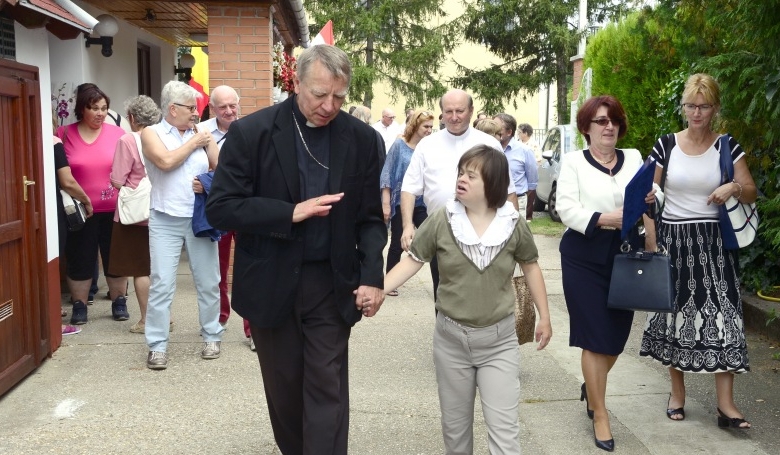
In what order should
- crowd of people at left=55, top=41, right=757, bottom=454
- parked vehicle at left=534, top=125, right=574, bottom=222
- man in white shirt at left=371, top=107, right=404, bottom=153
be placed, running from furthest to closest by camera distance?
parked vehicle at left=534, top=125, right=574, bottom=222
man in white shirt at left=371, top=107, right=404, bottom=153
crowd of people at left=55, top=41, right=757, bottom=454

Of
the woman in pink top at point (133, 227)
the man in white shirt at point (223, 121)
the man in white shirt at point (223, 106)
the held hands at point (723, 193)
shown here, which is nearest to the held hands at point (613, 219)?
the held hands at point (723, 193)

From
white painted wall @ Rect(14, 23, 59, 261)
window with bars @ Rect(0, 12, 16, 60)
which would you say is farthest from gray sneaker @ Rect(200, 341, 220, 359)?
window with bars @ Rect(0, 12, 16, 60)

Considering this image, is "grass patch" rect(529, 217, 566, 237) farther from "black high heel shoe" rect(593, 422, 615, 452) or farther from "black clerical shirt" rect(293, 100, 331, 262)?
"black clerical shirt" rect(293, 100, 331, 262)

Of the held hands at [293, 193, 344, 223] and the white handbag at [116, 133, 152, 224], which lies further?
the white handbag at [116, 133, 152, 224]

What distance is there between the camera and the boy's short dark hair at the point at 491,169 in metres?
4.11

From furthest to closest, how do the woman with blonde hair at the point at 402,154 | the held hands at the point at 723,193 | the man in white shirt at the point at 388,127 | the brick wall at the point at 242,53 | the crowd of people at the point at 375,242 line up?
1. the man in white shirt at the point at 388,127
2. the brick wall at the point at 242,53
3. the woman with blonde hair at the point at 402,154
4. the held hands at the point at 723,193
5. the crowd of people at the point at 375,242

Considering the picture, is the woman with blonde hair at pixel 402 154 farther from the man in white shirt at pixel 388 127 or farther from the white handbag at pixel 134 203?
the man in white shirt at pixel 388 127

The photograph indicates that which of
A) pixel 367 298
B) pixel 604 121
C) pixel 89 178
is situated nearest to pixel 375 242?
pixel 367 298

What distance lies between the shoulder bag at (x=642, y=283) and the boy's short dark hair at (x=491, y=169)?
3.26 feet

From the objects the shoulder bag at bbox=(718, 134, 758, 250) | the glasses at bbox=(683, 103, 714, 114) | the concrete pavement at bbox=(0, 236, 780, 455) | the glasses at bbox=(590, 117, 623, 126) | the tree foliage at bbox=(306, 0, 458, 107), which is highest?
the tree foliage at bbox=(306, 0, 458, 107)

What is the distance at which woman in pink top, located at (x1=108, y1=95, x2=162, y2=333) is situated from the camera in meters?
7.49

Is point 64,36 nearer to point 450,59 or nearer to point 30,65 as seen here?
point 30,65

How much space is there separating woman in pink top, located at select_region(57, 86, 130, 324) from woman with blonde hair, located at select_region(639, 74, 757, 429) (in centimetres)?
465

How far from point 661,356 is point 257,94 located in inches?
213
